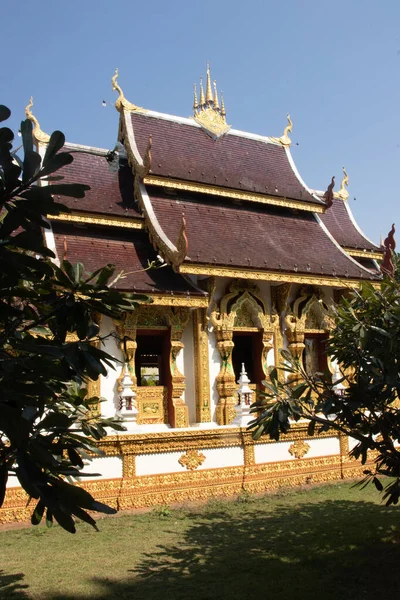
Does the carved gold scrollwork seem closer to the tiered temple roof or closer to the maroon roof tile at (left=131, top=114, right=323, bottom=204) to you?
the tiered temple roof

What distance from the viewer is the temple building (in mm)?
8508

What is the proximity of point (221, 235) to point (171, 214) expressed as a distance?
41.7 inches

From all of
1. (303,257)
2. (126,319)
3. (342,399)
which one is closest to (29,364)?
(342,399)

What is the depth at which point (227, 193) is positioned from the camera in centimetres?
1259

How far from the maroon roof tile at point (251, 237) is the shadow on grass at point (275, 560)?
4.77 meters

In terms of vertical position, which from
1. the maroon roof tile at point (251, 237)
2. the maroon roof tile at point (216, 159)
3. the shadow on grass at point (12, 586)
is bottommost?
the shadow on grass at point (12, 586)

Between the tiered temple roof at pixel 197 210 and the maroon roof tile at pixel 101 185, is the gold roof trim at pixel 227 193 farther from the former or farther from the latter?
the maroon roof tile at pixel 101 185

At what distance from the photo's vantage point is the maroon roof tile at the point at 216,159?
12689mm

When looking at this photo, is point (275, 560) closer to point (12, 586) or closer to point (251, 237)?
point (12, 586)

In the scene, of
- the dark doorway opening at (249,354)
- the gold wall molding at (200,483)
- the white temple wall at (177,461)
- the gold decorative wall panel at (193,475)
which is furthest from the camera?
the dark doorway opening at (249,354)

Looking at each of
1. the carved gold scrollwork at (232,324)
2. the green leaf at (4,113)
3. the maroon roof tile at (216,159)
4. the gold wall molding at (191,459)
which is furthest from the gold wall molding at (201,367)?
the green leaf at (4,113)

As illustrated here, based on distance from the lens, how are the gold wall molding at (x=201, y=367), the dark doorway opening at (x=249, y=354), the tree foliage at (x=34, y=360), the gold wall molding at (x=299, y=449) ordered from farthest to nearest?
1. the dark doorway opening at (x=249, y=354)
2. the gold wall molding at (x=201, y=367)
3. the gold wall molding at (x=299, y=449)
4. the tree foliage at (x=34, y=360)

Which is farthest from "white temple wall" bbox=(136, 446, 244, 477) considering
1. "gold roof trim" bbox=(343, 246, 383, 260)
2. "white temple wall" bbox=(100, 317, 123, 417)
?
"gold roof trim" bbox=(343, 246, 383, 260)

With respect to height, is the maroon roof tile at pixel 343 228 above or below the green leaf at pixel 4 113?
above
